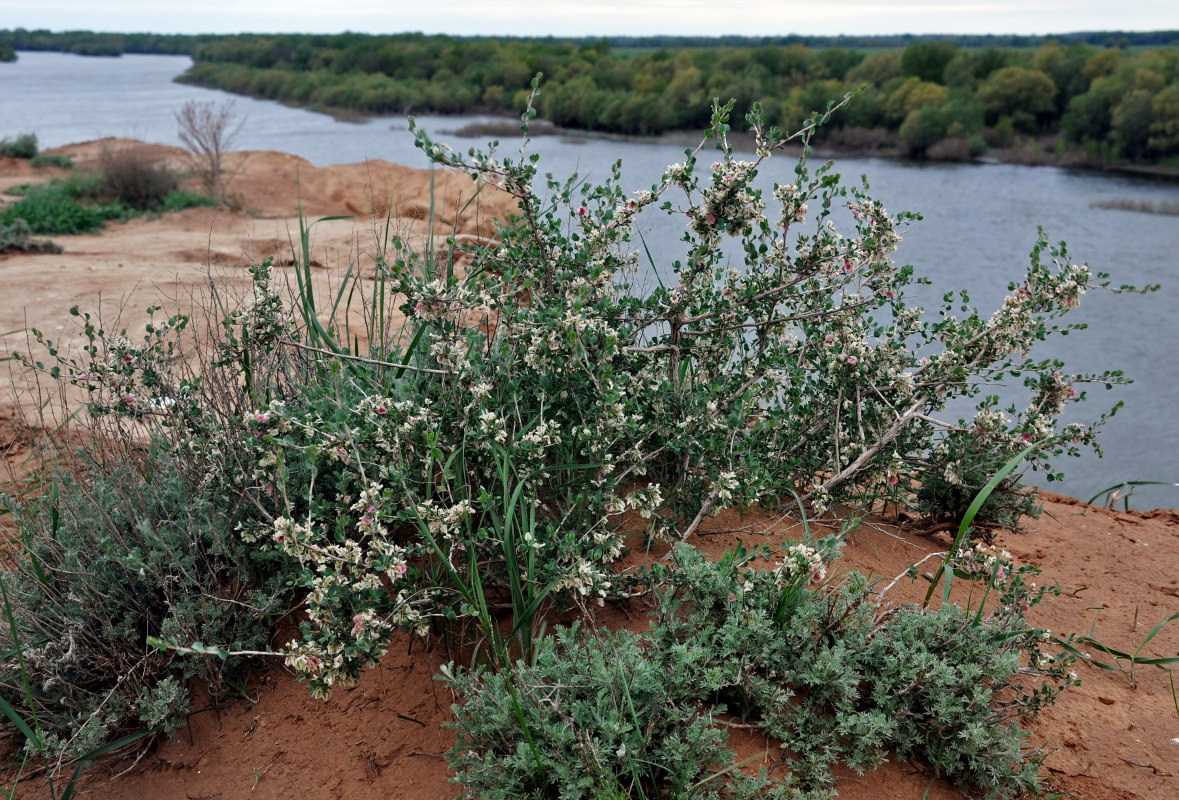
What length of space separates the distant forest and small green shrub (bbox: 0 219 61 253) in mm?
6021

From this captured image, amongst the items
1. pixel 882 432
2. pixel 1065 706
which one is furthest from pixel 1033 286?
pixel 1065 706

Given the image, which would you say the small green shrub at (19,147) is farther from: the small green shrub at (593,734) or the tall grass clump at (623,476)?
the small green shrub at (593,734)

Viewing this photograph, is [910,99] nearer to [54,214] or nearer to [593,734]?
[54,214]

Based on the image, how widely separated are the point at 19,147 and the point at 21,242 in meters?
8.50

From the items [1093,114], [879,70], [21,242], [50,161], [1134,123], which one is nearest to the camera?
[21,242]

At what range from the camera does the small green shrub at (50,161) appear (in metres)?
14.7

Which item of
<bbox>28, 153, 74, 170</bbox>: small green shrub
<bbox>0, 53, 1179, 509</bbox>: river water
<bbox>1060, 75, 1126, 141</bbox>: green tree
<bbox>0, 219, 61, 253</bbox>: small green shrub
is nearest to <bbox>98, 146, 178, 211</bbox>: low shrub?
<bbox>0, 53, 1179, 509</bbox>: river water

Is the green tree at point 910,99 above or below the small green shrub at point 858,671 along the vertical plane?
above

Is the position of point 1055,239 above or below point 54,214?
above

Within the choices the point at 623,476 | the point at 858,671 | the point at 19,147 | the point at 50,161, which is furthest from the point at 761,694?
the point at 19,147

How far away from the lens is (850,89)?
7.82m

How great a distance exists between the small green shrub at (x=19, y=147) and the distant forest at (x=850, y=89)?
6.79m

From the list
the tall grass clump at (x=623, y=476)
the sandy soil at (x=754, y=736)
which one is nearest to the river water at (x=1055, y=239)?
the tall grass clump at (x=623, y=476)

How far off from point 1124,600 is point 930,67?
721 inches
